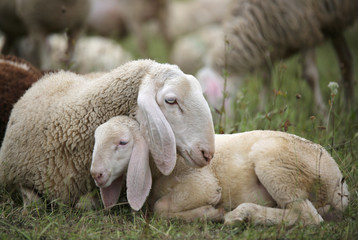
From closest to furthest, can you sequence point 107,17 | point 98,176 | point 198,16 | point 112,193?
point 98,176, point 112,193, point 107,17, point 198,16

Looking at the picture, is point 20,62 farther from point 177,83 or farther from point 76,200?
point 177,83

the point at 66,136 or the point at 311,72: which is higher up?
the point at 311,72

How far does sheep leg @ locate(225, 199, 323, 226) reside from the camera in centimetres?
247

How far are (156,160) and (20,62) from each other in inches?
76.3

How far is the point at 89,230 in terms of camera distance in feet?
7.86

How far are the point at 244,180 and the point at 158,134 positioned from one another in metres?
0.63

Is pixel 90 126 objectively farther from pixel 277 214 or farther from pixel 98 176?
pixel 277 214

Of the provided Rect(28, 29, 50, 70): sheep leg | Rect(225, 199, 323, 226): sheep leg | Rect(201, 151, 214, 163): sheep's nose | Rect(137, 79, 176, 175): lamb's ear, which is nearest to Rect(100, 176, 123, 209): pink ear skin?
Rect(137, 79, 176, 175): lamb's ear

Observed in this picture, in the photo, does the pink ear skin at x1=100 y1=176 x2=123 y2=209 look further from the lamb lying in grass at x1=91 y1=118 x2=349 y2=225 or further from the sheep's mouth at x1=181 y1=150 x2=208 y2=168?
the sheep's mouth at x1=181 y1=150 x2=208 y2=168

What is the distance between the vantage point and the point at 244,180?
2715mm

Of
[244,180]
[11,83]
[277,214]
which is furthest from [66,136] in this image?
[277,214]

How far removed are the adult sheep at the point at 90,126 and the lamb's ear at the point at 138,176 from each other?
0.07m

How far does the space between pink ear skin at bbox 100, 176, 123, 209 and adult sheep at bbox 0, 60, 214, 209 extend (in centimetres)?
16

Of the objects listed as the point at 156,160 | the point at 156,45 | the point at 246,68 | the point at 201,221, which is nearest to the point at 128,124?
the point at 156,160
